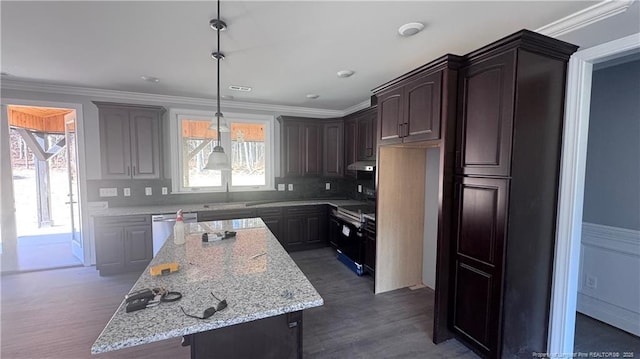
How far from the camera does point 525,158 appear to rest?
1.87 m

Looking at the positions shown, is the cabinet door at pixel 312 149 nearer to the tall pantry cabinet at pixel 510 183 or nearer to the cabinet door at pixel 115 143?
the cabinet door at pixel 115 143

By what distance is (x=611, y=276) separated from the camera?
2.62 metres

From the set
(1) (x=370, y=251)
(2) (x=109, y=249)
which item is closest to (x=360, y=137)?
(1) (x=370, y=251)

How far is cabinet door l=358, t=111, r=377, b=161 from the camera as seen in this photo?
4008 mm

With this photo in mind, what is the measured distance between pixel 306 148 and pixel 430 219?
Answer: 2.50m

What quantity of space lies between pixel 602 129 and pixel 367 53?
96.1 inches

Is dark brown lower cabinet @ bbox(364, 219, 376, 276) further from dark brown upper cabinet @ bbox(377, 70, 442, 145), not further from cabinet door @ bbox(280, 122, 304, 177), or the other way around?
cabinet door @ bbox(280, 122, 304, 177)

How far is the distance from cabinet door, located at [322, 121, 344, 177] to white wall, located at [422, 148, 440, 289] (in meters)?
1.84

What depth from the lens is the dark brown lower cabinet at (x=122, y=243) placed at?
12.1 feet

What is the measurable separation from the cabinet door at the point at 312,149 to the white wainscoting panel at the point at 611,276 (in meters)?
3.64

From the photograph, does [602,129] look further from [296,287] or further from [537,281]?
[296,287]

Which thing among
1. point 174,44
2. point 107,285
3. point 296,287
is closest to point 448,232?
point 296,287

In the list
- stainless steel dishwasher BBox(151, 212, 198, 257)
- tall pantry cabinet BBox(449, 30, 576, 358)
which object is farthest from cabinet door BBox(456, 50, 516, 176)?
stainless steel dishwasher BBox(151, 212, 198, 257)

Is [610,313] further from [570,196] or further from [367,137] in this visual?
[367,137]
